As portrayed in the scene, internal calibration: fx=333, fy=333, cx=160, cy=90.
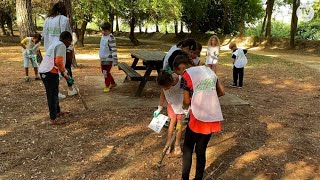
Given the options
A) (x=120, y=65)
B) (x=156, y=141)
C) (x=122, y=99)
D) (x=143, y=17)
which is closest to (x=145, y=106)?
(x=122, y=99)

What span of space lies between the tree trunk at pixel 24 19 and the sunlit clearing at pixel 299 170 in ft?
27.2

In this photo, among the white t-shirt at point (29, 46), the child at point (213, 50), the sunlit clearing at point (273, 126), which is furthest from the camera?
Answer: the child at point (213, 50)

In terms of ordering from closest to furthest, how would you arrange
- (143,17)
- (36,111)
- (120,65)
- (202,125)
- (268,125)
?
(202,125)
(268,125)
(36,111)
(120,65)
(143,17)

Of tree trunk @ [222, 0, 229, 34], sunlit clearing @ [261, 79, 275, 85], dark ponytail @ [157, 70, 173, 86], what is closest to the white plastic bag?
dark ponytail @ [157, 70, 173, 86]

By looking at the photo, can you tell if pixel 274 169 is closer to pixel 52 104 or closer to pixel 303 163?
pixel 303 163

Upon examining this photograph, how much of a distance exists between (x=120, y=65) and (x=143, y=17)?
697 inches

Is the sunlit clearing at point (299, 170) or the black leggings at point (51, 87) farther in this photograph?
the black leggings at point (51, 87)

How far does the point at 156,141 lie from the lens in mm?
4598

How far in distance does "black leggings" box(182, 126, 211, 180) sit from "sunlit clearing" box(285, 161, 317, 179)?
110 cm

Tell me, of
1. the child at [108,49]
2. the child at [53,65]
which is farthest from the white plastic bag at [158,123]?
the child at [108,49]

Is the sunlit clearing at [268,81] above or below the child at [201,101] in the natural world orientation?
below

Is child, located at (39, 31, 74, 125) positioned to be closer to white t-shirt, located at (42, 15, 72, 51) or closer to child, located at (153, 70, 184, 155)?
white t-shirt, located at (42, 15, 72, 51)

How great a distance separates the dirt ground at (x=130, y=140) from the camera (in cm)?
379

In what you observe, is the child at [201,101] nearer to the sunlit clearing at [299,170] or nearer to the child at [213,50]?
the sunlit clearing at [299,170]
